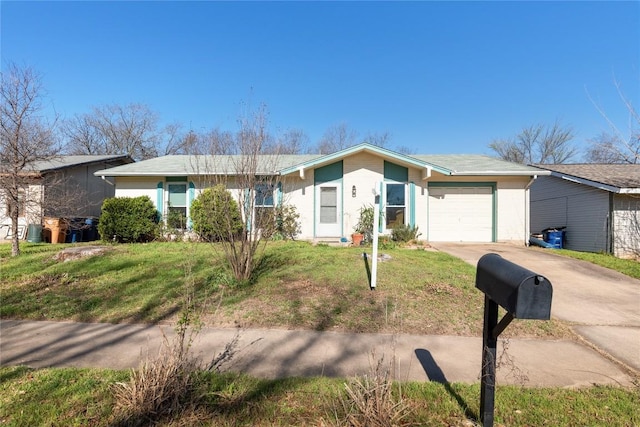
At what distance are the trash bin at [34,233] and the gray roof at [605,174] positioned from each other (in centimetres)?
2229

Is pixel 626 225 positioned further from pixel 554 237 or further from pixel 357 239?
pixel 357 239

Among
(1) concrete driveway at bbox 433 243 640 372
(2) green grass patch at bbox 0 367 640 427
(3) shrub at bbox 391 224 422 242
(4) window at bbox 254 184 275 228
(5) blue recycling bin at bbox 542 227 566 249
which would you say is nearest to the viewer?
(2) green grass patch at bbox 0 367 640 427

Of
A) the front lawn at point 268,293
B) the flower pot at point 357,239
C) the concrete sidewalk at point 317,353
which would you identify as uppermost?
the flower pot at point 357,239

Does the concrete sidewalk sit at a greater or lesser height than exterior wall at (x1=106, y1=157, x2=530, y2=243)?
lesser

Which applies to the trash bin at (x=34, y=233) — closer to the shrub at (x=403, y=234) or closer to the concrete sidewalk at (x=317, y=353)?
the concrete sidewalk at (x=317, y=353)

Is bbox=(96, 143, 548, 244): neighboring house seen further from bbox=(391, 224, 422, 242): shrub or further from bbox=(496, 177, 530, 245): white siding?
bbox=(391, 224, 422, 242): shrub

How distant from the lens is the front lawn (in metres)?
4.83

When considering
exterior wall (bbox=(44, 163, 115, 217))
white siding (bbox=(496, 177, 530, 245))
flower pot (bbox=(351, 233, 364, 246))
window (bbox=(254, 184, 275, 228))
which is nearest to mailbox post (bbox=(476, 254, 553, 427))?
window (bbox=(254, 184, 275, 228))

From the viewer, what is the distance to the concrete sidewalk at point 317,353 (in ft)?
11.0

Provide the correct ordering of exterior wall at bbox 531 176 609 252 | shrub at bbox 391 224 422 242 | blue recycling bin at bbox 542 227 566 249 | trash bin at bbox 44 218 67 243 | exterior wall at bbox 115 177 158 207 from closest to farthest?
shrub at bbox 391 224 422 242 < exterior wall at bbox 531 176 609 252 < trash bin at bbox 44 218 67 243 < blue recycling bin at bbox 542 227 566 249 < exterior wall at bbox 115 177 158 207

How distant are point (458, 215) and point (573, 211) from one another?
532cm

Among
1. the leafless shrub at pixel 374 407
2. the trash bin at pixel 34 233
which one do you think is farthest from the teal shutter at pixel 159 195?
the leafless shrub at pixel 374 407

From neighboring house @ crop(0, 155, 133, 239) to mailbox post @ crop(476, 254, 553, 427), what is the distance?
457 inches

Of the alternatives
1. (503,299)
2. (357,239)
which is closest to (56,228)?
(357,239)
